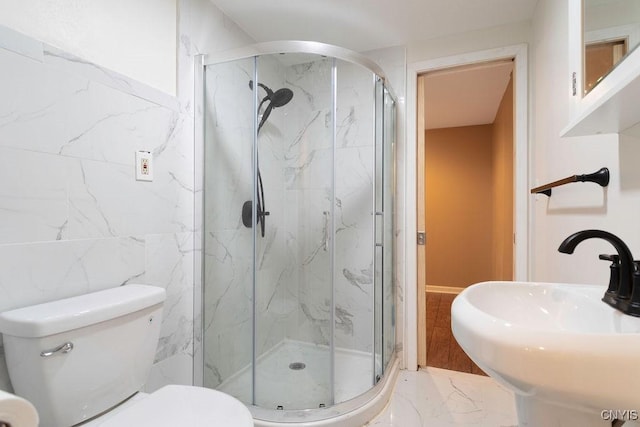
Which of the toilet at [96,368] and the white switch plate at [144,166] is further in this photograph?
the white switch plate at [144,166]

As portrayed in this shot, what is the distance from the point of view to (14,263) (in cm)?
100

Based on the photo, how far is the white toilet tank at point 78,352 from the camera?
896 millimetres

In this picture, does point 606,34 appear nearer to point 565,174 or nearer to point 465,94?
point 565,174

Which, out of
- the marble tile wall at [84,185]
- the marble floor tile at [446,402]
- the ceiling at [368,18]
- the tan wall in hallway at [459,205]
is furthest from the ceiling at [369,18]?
the tan wall in hallway at [459,205]

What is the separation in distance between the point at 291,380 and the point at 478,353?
5.12ft

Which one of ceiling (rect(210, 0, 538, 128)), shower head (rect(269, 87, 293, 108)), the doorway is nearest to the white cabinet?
ceiling (rect(210, 0, 538, 128))

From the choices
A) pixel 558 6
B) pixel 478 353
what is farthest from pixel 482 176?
pixel 478 353

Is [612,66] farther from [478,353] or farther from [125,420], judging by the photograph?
[125,420]

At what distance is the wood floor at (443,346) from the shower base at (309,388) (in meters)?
0.48

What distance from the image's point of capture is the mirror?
703 mm

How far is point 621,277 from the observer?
25.7 inches

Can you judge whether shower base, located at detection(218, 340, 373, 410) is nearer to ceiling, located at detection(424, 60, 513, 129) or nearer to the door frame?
the door frame

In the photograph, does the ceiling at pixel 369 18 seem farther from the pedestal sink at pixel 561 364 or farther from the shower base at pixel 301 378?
the shower base at pixel 301 378

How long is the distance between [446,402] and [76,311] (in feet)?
6.01
